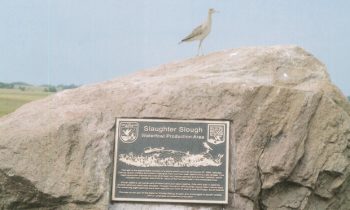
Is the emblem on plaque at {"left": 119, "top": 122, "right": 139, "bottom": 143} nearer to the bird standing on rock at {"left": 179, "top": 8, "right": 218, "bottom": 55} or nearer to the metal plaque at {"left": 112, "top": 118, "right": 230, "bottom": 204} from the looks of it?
the metal plaque at {"left": 112, "top": 118, "right": 230, "bottom": 204}

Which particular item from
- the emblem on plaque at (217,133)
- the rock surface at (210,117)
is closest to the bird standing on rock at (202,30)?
the rock surface at (210,117)

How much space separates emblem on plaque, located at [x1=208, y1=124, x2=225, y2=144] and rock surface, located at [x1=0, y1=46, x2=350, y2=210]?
14cm

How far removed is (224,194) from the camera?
683cm

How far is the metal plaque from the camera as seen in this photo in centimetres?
689

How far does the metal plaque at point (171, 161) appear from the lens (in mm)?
6887

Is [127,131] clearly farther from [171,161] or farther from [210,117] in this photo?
[210,117]

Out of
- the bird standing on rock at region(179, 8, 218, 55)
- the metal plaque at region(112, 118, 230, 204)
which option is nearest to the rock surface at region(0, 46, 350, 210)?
the metal plaque at region(112, 118, 230, 204)

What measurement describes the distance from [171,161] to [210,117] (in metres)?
0.82

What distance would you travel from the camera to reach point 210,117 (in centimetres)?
699

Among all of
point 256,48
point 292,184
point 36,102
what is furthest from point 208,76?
point 36,102

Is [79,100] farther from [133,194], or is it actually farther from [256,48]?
[256,48]

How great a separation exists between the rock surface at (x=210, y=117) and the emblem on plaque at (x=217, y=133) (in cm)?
14

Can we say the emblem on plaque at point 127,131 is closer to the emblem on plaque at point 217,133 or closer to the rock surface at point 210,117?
the rock surface at point 210,117

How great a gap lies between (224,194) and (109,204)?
5.16 ft
